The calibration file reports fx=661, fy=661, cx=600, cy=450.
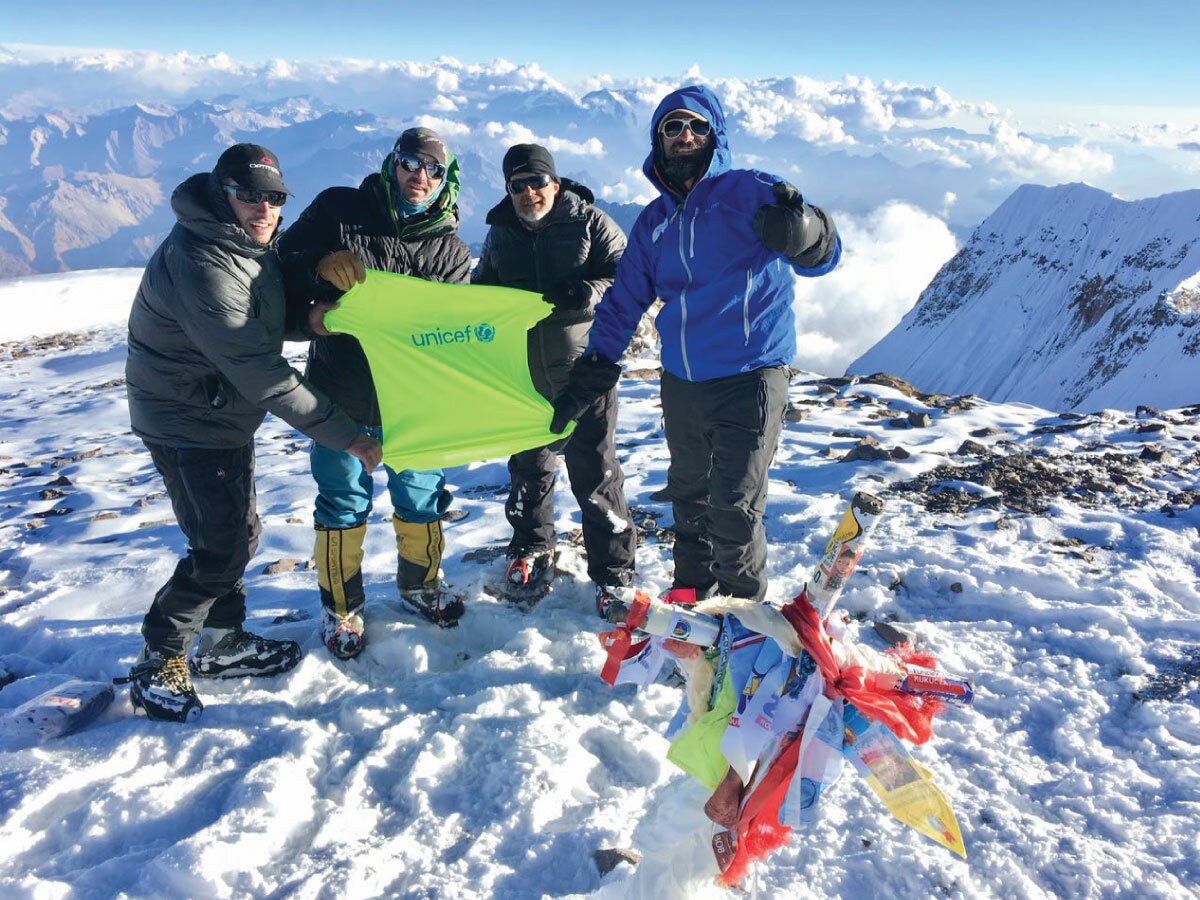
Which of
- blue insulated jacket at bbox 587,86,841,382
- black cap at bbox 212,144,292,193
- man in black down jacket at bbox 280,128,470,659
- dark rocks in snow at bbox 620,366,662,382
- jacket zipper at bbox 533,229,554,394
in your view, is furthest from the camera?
dark rocks in snow at bbox 620,366,662,382

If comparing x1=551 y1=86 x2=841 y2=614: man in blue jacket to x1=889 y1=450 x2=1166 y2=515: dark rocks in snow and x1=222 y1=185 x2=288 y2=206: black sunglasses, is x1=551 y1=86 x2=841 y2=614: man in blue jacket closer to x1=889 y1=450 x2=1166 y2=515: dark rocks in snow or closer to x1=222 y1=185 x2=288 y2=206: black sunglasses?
x1=222 y1=185 x2=288 y2=206: black sunglasses

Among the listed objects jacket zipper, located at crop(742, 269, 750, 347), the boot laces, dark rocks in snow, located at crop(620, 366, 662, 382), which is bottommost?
dark rocks in snow, located at crop(620, 366, 662, 382)

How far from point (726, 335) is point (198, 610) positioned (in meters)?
3.47

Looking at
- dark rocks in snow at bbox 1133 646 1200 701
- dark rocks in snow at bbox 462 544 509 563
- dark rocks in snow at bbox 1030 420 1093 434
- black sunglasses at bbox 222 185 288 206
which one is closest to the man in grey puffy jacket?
black sunglasses at bbox 222 185 288 206

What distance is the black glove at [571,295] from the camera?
4.32m

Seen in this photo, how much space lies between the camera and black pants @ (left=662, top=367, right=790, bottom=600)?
12.5 ft

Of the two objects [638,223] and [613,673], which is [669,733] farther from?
[638,223]

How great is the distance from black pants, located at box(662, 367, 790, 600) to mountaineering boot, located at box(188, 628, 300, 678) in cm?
278

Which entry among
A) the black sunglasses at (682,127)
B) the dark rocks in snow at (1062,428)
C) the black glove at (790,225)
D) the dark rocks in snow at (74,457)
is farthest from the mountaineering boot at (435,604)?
the dark rocks in snow at (74,457)

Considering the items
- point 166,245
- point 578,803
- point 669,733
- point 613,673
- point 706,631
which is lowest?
point 578,803

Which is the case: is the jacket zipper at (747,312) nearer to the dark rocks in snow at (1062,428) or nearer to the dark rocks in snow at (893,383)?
the dark rocks in snow at (1062,428)

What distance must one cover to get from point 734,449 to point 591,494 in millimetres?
1334

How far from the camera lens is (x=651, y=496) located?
23.5ft

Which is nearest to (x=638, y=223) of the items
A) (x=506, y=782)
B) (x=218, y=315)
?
(x=218, y=315)
